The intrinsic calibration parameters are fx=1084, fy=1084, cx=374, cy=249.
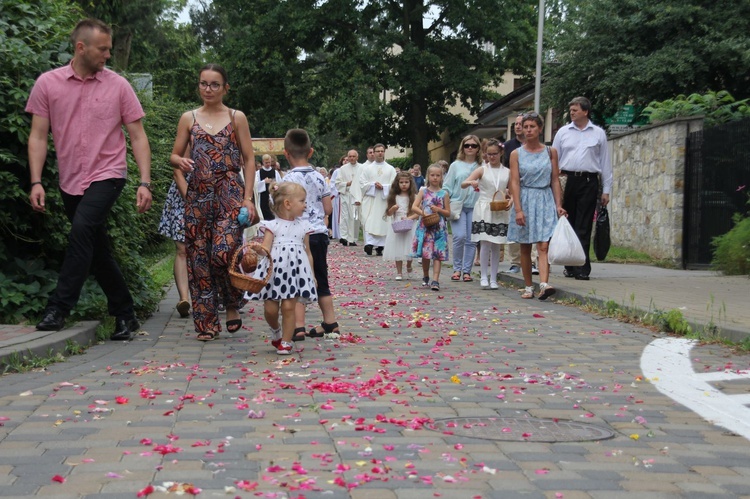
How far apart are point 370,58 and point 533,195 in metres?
28.4

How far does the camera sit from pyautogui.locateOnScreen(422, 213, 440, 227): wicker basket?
13.7 m

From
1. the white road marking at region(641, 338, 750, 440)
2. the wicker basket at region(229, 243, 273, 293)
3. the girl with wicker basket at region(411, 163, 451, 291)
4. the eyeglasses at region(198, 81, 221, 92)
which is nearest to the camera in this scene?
the white road marking at region(641, 338, 750, 440)

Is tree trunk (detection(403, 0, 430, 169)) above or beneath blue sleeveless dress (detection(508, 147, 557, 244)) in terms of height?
above

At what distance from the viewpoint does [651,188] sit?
57.2ft

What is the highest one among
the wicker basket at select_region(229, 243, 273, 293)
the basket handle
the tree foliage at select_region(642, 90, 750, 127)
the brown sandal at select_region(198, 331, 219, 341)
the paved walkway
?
the tree foliage at select_region(642, 90, 750, 127)

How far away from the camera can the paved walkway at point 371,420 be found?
413 centimetres

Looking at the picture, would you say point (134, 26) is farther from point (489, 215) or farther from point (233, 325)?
point (233, 325)

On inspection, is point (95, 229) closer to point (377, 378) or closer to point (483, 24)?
point (377, 378)

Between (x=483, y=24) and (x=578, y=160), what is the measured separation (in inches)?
1148

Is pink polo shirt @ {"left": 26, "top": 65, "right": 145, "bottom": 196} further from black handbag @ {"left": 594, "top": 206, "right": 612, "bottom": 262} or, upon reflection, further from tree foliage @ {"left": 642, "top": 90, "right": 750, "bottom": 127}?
tree foliage @ {"left": 642, "top": 90, "right": 750, "bottom": 127}

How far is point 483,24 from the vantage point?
41.1 m

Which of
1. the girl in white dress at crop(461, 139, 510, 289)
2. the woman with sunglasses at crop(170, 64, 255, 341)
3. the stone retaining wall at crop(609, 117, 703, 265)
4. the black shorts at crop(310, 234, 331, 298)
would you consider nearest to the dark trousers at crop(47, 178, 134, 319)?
the woman with sunglasses at crop(170, 64, 255, 341)

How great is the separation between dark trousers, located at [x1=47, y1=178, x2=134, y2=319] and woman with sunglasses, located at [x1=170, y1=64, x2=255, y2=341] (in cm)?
57

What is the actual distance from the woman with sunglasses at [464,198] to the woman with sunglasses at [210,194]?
646cm
